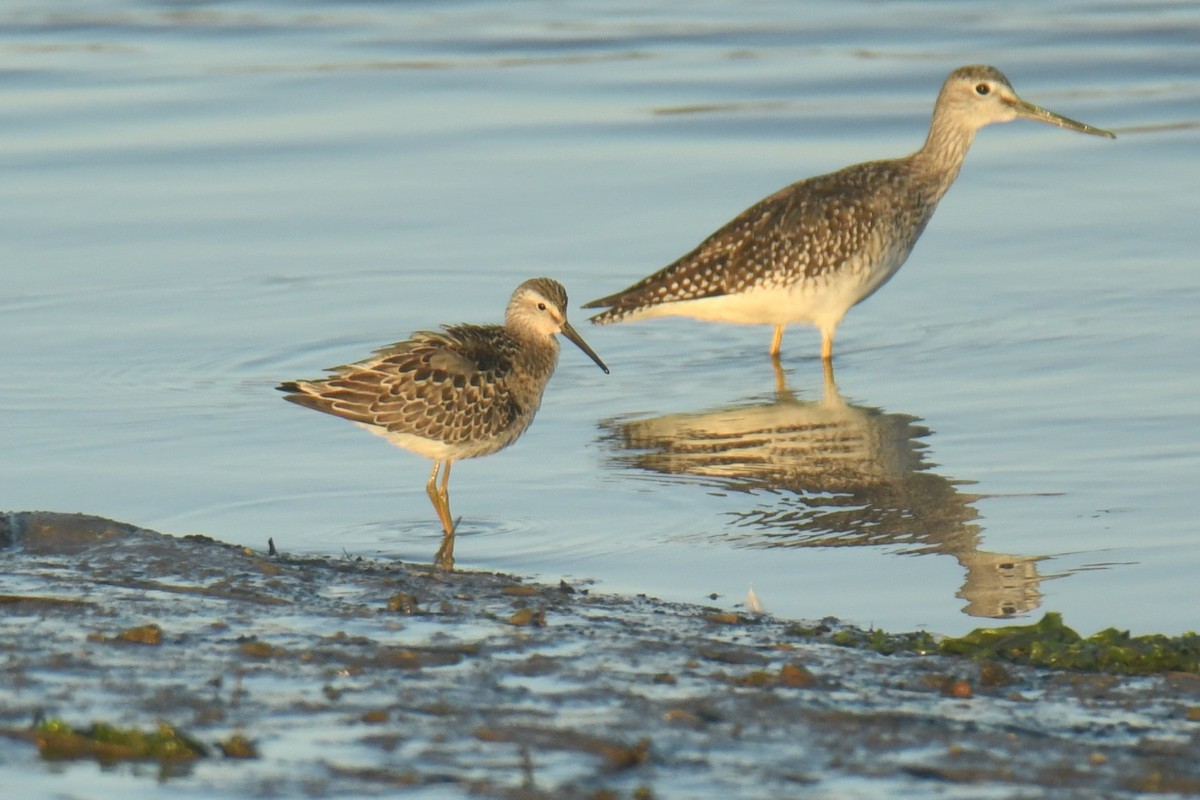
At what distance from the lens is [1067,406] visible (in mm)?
8891

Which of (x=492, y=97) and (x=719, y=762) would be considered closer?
(x=719, y=762)

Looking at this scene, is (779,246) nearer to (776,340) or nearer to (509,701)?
(776,340)

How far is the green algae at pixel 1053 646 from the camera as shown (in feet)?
18.0

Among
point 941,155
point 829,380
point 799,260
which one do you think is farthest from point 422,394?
point 941,155

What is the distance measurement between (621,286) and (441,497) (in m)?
3.76

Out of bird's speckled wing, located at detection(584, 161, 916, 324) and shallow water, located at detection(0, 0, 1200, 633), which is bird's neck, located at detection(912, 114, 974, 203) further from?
shallow water, located at detection(0, 0, 1200, 633)

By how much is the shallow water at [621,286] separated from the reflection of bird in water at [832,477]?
1.0 inches

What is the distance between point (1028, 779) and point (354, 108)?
38.9ft

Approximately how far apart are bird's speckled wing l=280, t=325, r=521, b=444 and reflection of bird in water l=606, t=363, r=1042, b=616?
0.97 metres

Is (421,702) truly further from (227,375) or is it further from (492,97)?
(492,97)

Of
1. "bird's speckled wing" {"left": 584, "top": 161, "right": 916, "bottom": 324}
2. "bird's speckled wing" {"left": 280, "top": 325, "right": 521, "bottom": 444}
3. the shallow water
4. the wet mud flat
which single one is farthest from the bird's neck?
the wet mud flat

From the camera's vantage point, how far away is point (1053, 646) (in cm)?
557

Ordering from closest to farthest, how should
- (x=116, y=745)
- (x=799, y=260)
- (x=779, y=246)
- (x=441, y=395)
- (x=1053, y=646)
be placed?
(x=116, y=745)
(x=1053, y=646)
(x=441, y=395)
(x=799, y=260)
(x=779, y=246)

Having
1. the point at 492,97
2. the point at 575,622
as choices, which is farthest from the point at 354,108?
the point at 575,622
